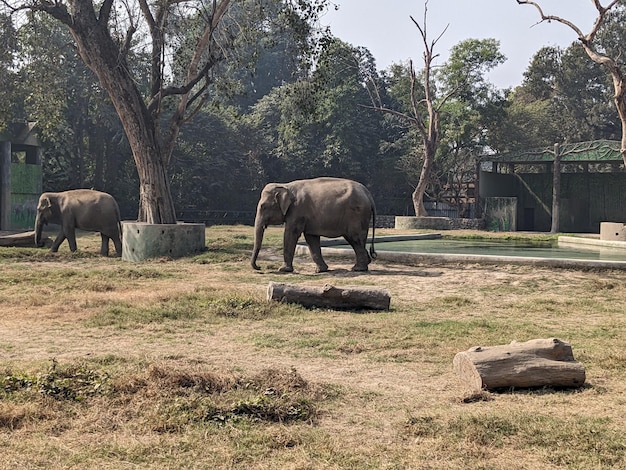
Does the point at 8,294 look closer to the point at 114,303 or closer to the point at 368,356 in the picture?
the point at 114,303

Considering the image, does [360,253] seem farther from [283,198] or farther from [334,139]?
[334,139]

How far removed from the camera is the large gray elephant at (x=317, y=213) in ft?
48.7

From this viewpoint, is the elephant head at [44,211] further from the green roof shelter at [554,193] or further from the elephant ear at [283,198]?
the green roof shelter at [554,193]

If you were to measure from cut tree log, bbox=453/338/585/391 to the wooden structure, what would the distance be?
27.1 meters

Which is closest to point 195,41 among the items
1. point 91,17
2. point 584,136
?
point 91,17

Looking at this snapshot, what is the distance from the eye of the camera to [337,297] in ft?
32.5

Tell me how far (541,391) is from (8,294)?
8.01 m

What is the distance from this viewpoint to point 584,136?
47844 mm

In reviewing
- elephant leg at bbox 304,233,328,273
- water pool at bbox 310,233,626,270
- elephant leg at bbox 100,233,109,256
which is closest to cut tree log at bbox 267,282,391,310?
elephant leg at bbox 304,233,328,273

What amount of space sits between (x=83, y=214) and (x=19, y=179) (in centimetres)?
1328

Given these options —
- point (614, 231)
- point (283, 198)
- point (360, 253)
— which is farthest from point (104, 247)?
point (614, 231)

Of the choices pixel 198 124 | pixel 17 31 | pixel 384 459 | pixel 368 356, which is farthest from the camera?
pixel 198 124

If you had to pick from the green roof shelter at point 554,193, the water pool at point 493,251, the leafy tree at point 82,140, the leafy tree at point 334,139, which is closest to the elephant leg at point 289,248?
the water pool at point 493,251

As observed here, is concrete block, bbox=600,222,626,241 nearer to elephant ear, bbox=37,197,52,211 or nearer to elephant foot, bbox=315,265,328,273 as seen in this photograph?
elephant foot, bbox=315,265,328,273
